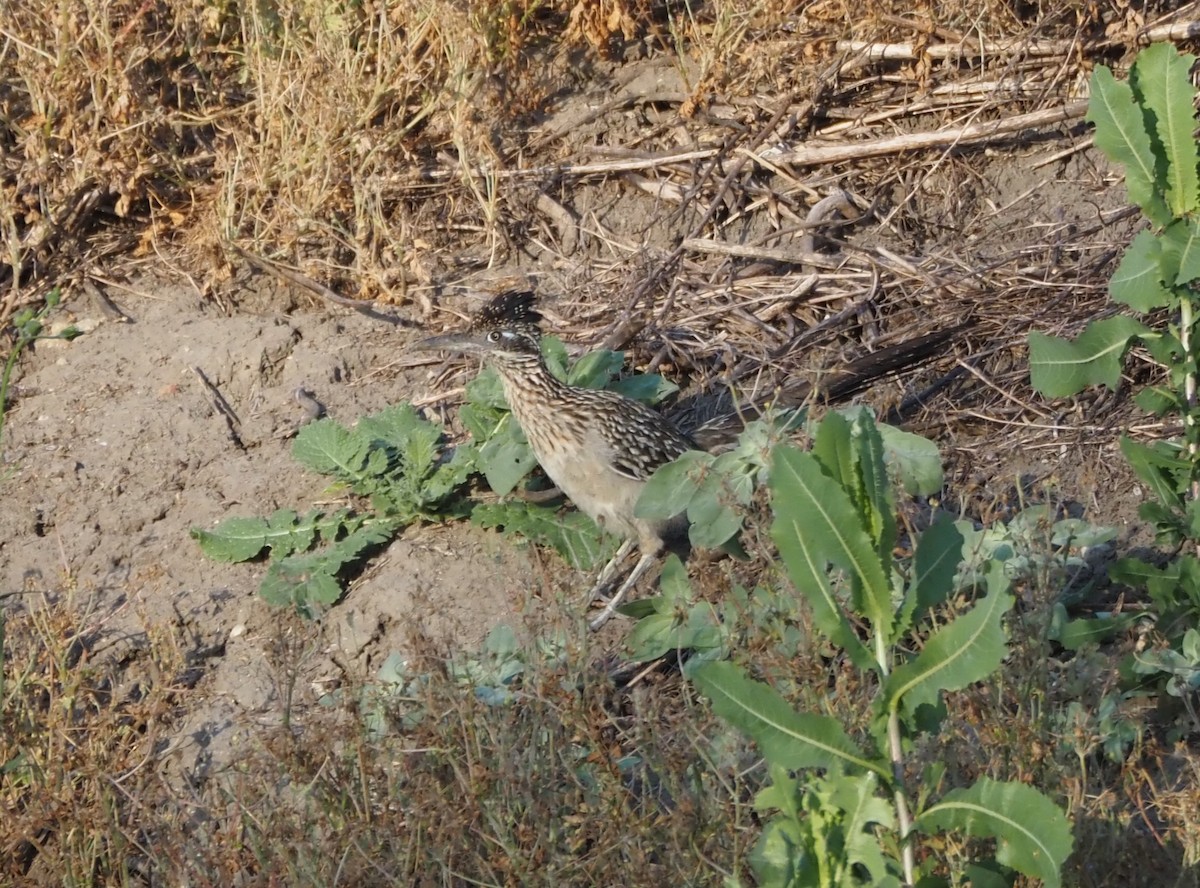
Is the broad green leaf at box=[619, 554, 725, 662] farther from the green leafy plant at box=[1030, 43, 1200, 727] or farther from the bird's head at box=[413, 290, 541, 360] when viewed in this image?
the bird's head at box=[413, 290, 541, 360]

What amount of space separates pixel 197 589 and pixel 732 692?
3422mm

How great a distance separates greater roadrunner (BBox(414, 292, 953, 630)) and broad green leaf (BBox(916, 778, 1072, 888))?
8.53ft

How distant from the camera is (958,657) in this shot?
8.81 feet

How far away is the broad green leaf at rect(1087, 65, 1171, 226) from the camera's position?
12.4 ft

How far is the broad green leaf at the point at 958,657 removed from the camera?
2.64 meters

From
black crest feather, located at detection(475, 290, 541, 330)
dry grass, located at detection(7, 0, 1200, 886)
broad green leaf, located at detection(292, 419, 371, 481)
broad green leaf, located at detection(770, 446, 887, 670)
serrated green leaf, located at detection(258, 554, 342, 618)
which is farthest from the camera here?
dry grass, located at detection(7, 0, 1200, 886)

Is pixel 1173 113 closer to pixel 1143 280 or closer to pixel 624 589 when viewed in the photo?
pixel 1143 280

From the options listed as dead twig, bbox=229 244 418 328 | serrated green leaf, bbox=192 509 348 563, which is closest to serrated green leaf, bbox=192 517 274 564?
serrated green leaf, bbox=192 509 348 563

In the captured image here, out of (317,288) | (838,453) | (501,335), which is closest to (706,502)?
(501,335)

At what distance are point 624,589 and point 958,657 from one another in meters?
2.88

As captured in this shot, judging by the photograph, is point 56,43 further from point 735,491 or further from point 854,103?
point 735,491

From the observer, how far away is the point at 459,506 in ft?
19.0

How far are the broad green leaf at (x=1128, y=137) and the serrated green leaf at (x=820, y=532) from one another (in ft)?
5.44

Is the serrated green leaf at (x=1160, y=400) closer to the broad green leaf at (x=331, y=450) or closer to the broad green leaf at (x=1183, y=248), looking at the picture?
the broad green leaf at (x=1183, y=248)
